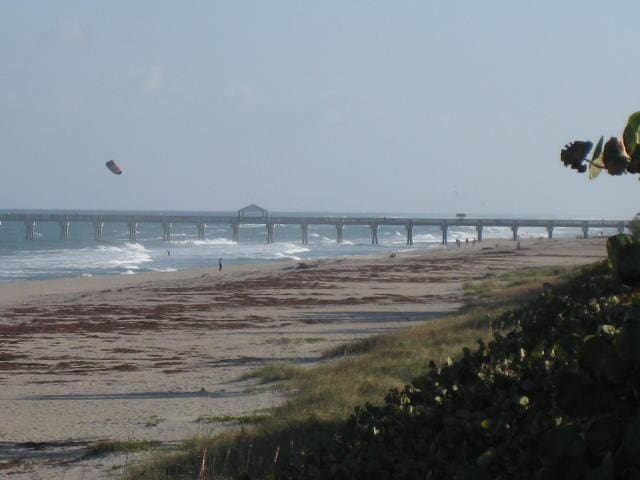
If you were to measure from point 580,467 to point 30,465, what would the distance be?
8.05 meters

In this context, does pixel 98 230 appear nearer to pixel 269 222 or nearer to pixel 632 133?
pixel 269 222

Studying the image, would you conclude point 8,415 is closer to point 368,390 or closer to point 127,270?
point 368,390

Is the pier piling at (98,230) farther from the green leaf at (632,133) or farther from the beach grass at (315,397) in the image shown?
the green leaf at (632,133)

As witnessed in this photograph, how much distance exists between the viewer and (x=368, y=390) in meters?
10.5

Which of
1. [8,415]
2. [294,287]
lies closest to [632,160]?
[8,415]

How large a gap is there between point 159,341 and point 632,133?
64.7ft

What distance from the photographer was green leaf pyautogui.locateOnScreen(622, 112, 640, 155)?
198 centimetres

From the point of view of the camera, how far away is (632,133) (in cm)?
200

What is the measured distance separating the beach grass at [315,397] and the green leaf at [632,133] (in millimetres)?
2177

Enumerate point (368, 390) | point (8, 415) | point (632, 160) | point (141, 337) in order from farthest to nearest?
point (141, 337) < point (8, 415) < point (368, 390) < point (632, 160)

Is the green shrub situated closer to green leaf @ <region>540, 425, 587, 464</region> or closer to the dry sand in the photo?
green leaf @ <region>540, 425, 587, 464</region>

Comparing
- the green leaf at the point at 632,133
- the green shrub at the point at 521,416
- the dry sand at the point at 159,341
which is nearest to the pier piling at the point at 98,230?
the dry sand at the point at 159,341

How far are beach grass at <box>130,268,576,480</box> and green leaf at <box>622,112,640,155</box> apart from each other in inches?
85.7

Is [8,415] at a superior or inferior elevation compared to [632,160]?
inferior
